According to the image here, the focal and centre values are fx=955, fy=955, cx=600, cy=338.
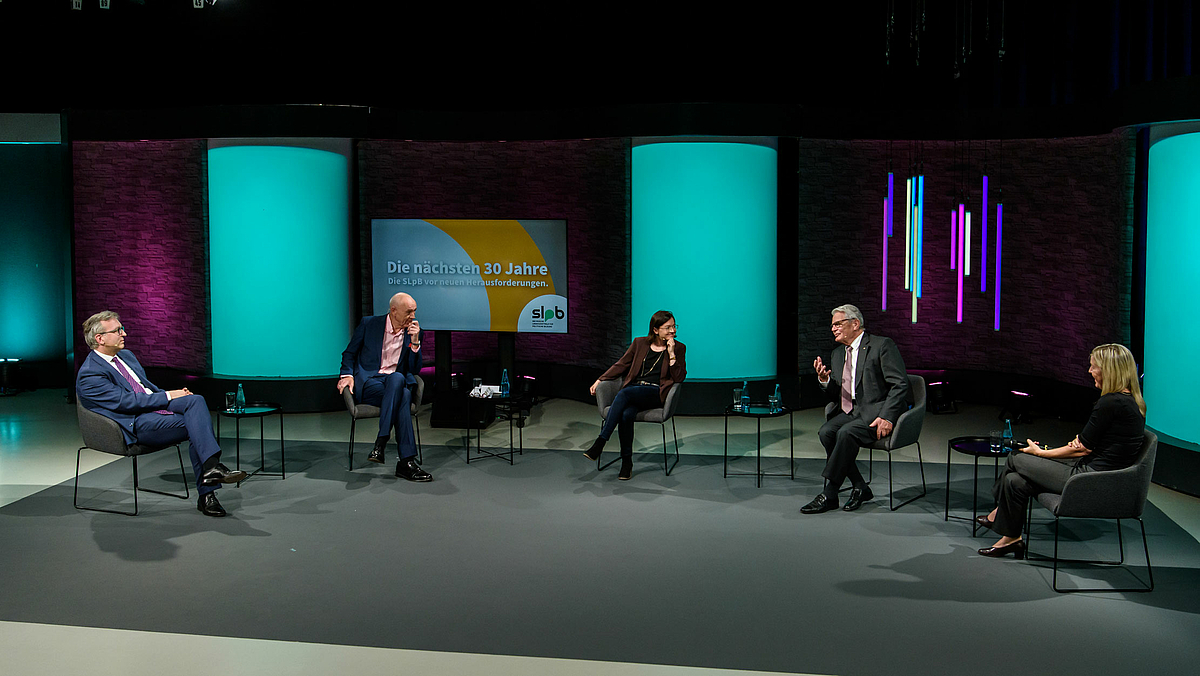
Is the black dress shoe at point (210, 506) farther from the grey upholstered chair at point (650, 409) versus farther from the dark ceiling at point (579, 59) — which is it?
the dark ceiling at point (579, 59)

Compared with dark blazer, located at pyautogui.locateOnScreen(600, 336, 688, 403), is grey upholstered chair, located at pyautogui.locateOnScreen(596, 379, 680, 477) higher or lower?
lower

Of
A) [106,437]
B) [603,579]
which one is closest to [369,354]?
[106,437]

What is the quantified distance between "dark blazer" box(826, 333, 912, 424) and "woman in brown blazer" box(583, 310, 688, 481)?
49.8 inches

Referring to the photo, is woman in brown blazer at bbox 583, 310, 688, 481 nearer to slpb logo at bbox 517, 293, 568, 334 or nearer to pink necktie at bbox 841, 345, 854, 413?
pink necktie at bbox 841, 345, 854, 413

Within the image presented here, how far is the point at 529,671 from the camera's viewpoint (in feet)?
11.0

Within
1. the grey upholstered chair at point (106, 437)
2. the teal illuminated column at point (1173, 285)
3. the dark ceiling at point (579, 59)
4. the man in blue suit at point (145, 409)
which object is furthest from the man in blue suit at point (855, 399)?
the grey upholstered chair at point (106, 437)

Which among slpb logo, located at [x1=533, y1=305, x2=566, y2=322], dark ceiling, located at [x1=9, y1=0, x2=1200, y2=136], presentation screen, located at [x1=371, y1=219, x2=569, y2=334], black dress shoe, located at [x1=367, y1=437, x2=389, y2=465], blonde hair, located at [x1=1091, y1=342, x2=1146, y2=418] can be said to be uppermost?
dark ceiling, located at [x1=9, y1=0, x2=1200, y2=136]

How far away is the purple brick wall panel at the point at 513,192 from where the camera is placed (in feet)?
29.6

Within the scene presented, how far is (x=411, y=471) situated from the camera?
6.08 m

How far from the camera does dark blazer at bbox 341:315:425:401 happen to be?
21.4ft

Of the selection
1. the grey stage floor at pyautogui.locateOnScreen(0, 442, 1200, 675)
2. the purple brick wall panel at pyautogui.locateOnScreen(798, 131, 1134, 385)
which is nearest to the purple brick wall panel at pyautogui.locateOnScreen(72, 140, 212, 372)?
the grey stage floor at pyautogui.locateOnScreen(0, 442, 1200, 675)

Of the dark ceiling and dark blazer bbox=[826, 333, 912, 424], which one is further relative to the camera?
the dark ceiling

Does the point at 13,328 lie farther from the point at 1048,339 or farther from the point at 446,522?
the point at 1048,339

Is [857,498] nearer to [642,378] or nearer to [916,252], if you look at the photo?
[642,378]
